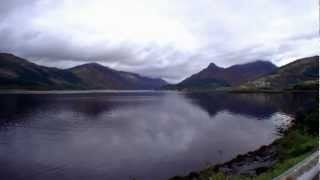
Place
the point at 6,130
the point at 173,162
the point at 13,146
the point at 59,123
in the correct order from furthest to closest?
the point at 59,123
the point at 6,130
the point at 13,146
the point at 173,162

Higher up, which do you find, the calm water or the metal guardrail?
the metal guardrail

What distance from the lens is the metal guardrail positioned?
9.36 m

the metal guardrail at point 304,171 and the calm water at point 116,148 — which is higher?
the metal guardrail at point 304,171

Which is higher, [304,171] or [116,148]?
[304,171]

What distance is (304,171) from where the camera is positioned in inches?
406

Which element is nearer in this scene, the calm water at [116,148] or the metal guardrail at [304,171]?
the metal guardrail at [304,171]

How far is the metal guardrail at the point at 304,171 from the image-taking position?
936 cm

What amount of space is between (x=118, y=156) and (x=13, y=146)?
16.7 meters

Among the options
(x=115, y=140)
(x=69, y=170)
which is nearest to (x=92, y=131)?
(x=115, y=140)

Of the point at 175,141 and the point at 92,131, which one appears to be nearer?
the point at 175,141

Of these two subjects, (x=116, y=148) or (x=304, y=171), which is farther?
(x=116, y=148)

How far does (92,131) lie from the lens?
60.4 metres

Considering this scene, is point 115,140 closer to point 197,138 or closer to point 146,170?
point 197,138

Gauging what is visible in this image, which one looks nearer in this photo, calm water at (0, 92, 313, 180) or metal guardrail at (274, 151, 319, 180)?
metal guardrail at (274, 151, 319, 180)
